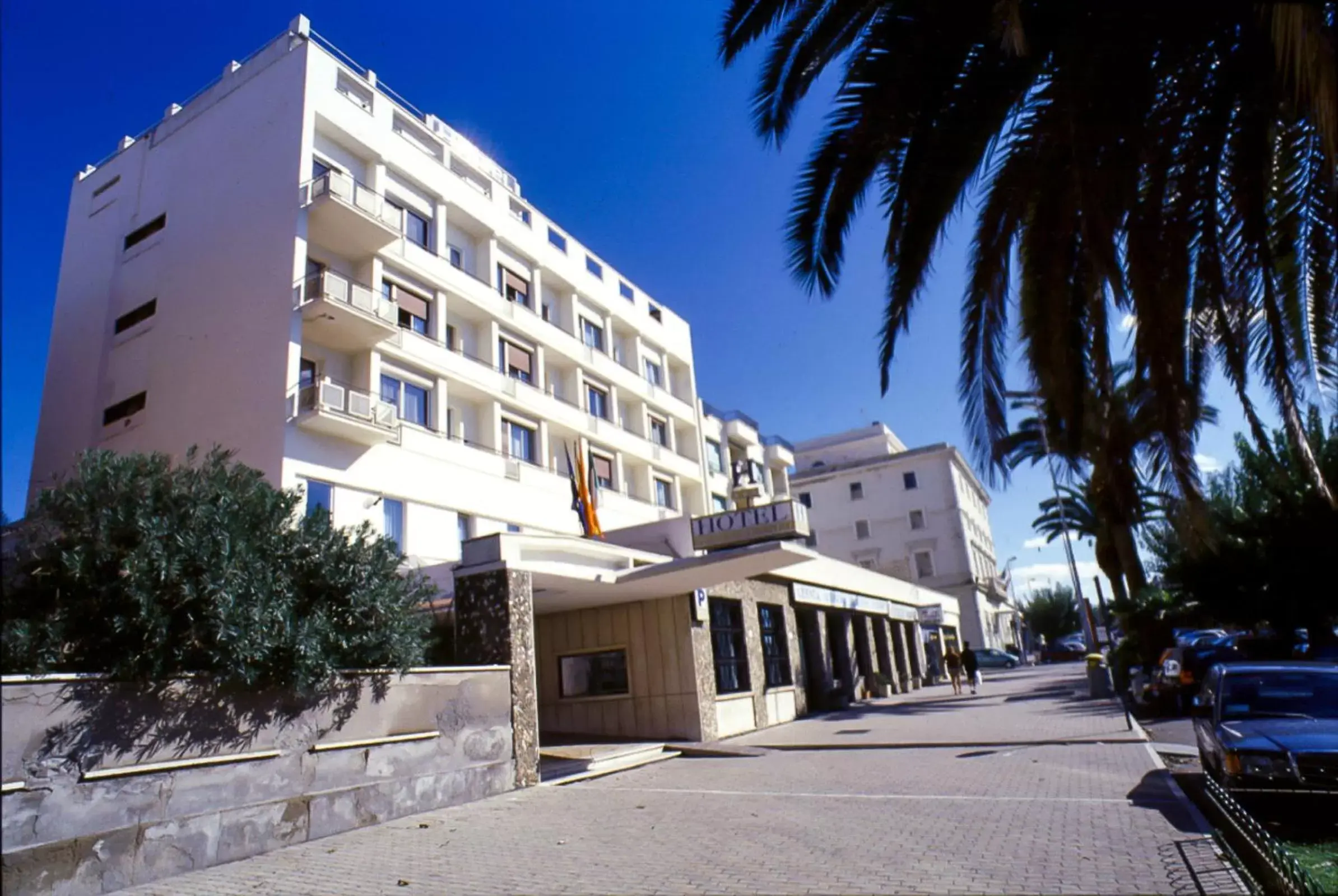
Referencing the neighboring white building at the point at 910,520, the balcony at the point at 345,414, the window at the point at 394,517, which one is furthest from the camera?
the neighboring white building at the point at 910,520

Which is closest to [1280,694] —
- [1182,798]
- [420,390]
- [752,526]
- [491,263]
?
[1182,798]

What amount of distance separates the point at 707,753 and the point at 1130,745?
6.89 m

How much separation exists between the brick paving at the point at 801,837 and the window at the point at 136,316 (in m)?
18.6

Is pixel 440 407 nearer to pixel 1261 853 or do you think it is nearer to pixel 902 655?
pixel 1261 853

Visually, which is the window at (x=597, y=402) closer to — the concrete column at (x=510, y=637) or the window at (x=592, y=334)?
the window at (x=592, y=334)

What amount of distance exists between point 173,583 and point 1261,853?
8892 millimetres

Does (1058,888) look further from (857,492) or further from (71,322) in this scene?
(857,492)

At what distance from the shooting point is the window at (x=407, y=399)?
71.4 ft

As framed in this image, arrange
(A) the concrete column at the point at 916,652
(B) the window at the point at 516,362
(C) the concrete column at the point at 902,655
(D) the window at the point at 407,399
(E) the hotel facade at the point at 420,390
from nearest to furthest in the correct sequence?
(E) the hotel facade at the point at 420,390 → (D) the window at the point at 407,399 → (B) the window at the point at 516,362 → (C) the concrete column at the point at 902,655 → (A) the concrete column at the point at 916,652

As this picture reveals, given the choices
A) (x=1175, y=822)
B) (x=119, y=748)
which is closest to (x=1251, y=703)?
(x=1175, y=822)

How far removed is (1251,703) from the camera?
29.3ft

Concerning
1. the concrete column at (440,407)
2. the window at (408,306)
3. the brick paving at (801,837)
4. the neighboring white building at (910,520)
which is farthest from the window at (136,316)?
the neighboring white building at (910,520)

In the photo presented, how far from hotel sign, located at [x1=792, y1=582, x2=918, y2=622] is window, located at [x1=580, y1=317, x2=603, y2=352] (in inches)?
500

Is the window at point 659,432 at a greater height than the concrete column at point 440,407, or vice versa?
the window at point 659,432
